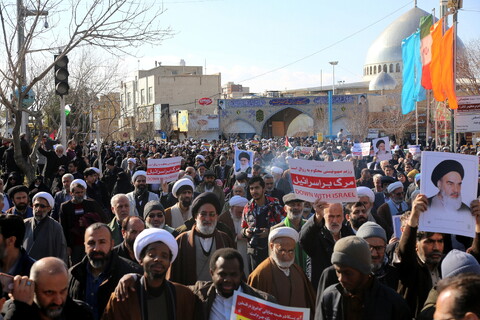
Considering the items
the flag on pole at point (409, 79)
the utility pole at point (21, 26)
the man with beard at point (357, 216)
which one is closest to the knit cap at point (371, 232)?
the man with beard at point (357, 216)

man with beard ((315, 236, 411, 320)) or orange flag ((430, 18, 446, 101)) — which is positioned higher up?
orange flag ((430, 18, 446, 101))

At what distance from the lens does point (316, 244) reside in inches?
232

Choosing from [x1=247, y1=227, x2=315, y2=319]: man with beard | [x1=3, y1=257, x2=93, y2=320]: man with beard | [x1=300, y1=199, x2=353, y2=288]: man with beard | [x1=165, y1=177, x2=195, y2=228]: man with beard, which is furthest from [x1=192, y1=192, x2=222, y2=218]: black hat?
[x1=3, y1=257, x2=93, y2=320]: man with beard

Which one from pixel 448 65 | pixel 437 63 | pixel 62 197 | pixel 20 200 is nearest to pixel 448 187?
pixel 20 200

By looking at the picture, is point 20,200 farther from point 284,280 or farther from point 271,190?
point 284,280

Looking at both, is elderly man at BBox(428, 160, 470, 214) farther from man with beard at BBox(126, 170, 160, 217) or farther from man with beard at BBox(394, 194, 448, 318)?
man with beard at BBox(126, 170, 160, 217)

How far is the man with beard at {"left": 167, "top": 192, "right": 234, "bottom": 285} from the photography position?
598cm

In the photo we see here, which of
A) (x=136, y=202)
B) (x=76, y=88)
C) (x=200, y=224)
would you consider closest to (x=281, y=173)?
(x=136, y=202)

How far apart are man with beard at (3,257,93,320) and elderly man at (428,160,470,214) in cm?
248

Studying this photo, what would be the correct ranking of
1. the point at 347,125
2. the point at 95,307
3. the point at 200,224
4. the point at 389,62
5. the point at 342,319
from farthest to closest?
the point at 389,62, the point at 347,125, the point at 200,224, the point at 95,307, the point at 342,319

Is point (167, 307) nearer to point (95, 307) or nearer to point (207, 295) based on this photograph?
point (207, 295)

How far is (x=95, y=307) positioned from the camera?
16.5ft

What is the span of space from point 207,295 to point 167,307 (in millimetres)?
299

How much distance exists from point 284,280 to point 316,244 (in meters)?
0.65
